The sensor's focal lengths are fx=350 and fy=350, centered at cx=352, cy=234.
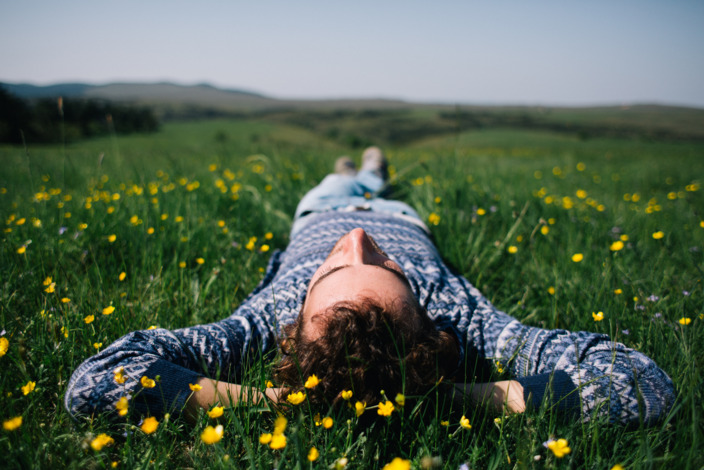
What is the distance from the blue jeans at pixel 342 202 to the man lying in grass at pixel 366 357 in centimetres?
99

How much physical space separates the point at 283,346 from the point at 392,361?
0.41 metres

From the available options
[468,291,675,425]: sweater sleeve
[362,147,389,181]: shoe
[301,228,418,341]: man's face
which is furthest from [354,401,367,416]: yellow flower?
[362,147,389,181]: shoe

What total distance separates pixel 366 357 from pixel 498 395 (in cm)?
54

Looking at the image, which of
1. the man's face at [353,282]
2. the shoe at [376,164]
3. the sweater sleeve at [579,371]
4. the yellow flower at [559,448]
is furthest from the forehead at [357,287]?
the shoe at [376,164]

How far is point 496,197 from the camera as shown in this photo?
10.9 ft

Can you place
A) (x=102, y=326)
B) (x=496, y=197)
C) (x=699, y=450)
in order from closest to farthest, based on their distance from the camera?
(x=699, y=450)
(x=102, y=326)
(x=496, y=197)

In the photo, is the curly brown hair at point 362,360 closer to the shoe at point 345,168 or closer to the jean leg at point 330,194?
the jean leg at point 330,194

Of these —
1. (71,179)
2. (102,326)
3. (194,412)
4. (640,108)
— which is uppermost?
(640,108)

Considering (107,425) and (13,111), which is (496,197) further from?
(13,111)

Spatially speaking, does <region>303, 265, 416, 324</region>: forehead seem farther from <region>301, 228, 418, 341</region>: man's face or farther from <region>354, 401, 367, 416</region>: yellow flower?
<region>354, 401, 367, 416</region>: yellow flower

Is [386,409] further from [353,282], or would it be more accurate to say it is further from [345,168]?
[345,168]

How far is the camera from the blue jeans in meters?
2.71

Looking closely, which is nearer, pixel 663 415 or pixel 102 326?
pixel 663 415

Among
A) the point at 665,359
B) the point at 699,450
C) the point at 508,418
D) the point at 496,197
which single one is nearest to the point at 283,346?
the point at 508,418
